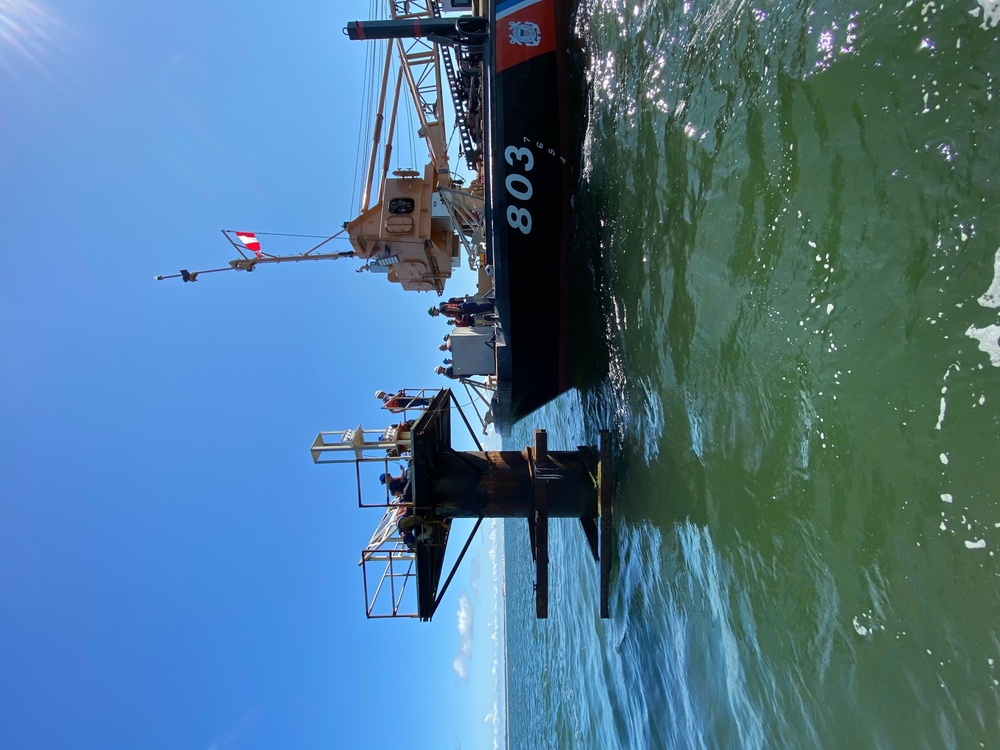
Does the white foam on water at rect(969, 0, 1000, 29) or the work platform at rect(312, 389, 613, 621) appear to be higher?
the white foam on water at rect(969, 0, 1000, 29)

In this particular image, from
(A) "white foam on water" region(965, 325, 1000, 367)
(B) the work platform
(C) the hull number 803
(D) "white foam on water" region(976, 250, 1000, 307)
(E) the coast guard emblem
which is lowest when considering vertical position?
(B) the work platform

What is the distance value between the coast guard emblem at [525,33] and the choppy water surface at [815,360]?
2.10 meters

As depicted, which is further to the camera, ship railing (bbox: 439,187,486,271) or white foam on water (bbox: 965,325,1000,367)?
ship railing (bbox: 439,187,486,271)

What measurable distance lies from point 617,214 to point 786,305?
185 inches

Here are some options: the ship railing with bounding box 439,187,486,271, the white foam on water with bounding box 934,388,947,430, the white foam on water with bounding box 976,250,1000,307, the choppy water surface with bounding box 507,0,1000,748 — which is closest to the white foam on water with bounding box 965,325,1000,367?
the choppy water surface with bounding box 507,0,1000,748

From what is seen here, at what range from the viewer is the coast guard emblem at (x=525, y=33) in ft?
34.7

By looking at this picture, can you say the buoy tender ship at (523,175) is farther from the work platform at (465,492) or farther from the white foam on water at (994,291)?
the white foam on water at (994,291)

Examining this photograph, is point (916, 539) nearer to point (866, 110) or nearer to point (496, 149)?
point (866, 110)

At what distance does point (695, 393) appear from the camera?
6918mm

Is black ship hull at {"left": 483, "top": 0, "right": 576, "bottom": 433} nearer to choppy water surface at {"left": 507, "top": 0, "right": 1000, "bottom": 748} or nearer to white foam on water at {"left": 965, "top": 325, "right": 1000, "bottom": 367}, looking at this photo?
choppy water surface at {"left": 507, "top": 0, "right": 1000, "bottom": 748}

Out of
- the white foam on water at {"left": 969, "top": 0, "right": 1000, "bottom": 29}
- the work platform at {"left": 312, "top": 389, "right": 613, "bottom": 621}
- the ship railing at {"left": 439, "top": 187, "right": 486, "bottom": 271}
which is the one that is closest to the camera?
the white foam on water at {"left": 969, "top": 0, "right": 1000, "bottom": 29}

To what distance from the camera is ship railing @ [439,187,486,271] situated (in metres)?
14.8

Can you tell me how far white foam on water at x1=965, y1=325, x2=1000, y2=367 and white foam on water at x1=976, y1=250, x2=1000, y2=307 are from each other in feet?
0.48

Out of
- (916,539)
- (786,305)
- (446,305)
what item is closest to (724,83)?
(786,305)
